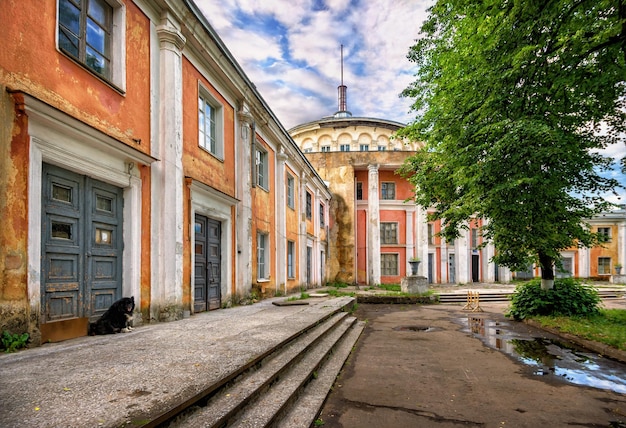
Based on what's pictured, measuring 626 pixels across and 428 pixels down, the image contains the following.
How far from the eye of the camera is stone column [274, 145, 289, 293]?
15.4 m

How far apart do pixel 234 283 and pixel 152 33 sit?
20.6ft

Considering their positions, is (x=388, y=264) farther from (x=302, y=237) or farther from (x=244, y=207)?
(x=244, y=207)

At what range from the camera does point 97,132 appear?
5641 mm

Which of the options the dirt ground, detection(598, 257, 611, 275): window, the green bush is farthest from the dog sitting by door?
detection(598, 257, 611, 275): window

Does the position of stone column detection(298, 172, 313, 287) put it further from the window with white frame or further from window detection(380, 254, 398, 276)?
window detection(380, 254, 398, 276)

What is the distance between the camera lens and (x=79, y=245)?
5.64 m

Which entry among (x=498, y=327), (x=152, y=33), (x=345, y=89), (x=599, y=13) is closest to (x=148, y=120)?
(x=152, y=33)

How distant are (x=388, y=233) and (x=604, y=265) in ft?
75.3

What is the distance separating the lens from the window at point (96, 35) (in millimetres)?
5547

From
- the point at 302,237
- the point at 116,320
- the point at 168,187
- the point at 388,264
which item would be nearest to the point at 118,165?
the point at 168,187

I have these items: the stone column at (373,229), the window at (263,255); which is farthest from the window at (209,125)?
the stone column at (373,229)

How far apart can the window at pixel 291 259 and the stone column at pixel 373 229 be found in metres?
10.3

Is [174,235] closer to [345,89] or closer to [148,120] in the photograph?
[148,120]

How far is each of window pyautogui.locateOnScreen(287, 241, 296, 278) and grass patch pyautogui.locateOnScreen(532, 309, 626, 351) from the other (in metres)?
9.83
